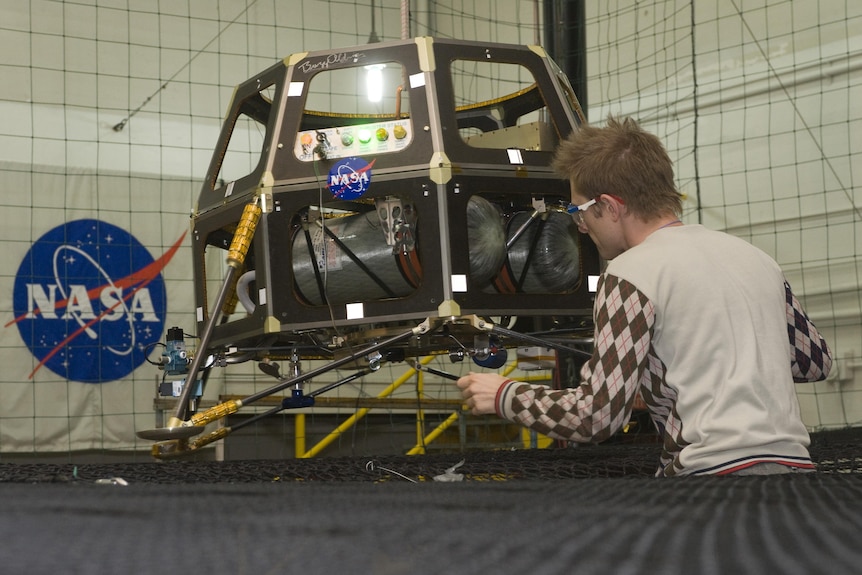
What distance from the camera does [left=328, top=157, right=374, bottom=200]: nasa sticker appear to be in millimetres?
2881

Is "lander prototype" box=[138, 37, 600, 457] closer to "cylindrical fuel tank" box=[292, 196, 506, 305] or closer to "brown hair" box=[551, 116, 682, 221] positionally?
"cylindrical fuel tank" box=[292, 196, 506, 305]

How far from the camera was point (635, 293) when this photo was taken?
6.22ft

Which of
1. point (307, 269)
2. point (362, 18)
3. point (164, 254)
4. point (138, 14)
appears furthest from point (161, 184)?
point (307, 269)

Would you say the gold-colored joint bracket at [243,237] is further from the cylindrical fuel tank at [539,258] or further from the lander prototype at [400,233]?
the cylindrical fuel tank at [539,258]

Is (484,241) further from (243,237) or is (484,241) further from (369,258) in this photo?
(243,237)

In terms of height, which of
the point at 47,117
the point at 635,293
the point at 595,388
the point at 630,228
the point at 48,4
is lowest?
the point at 595,388

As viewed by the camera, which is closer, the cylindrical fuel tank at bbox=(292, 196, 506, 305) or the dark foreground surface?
the dark foreground surface

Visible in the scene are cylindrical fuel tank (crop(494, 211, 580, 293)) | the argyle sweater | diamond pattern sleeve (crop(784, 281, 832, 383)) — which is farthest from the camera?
cylindrical fuel tank (crop(494, 211, 580, 293))

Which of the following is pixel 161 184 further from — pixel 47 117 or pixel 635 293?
pixel 635 293

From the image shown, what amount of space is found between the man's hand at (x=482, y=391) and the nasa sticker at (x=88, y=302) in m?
5.78

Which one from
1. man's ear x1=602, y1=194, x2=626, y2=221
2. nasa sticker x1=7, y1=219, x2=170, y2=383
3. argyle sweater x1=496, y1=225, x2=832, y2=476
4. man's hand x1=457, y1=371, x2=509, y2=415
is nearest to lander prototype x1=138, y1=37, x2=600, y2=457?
man's hand x1=457, y1=371, x2=509, y2=415

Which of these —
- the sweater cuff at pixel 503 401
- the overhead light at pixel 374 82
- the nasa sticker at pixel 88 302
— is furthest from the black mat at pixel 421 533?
the overhead light at pixel 374 82

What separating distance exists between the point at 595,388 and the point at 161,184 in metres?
6.55

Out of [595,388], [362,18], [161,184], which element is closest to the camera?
[595,388]
